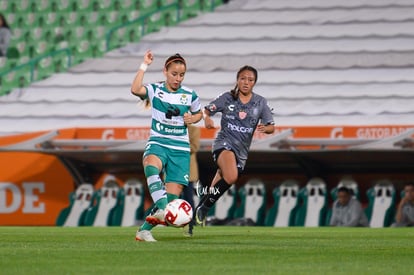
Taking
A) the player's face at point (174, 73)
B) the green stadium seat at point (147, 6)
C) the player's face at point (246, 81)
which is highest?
the green stadium seat at point (147, 6)

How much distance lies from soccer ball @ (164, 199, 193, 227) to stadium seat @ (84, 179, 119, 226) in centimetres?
1215

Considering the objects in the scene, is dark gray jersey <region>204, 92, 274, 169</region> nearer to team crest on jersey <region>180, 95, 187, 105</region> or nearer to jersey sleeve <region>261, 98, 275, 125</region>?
jersey sleeve <region>261, 98, 275, 125</region>

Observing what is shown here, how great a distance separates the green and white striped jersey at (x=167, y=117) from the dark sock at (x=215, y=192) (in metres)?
2.29

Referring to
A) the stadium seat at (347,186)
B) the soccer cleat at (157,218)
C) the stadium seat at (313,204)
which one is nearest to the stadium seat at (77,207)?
the stadium seat at (313,204)

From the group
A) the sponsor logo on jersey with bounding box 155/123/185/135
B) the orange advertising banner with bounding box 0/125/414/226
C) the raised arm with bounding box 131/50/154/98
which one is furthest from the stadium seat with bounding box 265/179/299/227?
the raised arm with bounding box 131/50/154/98

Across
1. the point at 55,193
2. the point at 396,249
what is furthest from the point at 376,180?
the point at 396,249

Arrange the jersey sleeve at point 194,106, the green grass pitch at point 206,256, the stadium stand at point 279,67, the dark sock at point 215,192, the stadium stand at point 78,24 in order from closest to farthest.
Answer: the green grass pitch at point 206,256 → the jersey sleeve at point 194,106 → the dark sock at point 215,192 → the stadium stand at point 279,67 → the stadium stand at point 78,24

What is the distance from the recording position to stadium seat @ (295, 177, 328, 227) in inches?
906

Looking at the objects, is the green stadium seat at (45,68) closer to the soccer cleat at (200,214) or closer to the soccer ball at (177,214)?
the soccer cleat at (200,214)

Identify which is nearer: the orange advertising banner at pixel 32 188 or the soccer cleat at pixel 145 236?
the soccer cleat at pixel 145 236

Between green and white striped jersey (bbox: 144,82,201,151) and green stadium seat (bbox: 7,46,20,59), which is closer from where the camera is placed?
green and white striped jersey (bbox: 144,82,201,151)

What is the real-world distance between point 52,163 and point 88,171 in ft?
2.86

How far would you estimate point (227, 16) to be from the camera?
31.4 metres

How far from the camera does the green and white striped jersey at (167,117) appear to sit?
507 inches
